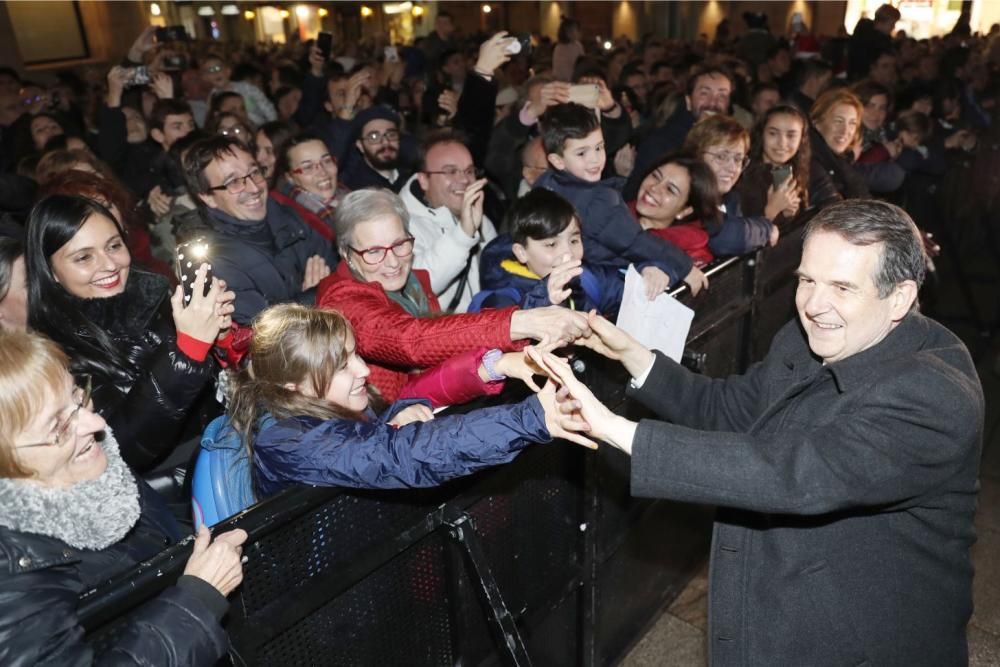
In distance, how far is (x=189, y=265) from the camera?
2.77 meters

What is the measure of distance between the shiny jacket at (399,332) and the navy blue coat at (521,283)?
0.47 m

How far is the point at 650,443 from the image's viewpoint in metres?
1.80

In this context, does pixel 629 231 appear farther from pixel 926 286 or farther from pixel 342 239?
pixel 926 286

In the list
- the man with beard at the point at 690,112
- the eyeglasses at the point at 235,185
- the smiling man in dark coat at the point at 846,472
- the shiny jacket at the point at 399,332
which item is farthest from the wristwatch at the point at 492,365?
the man with beard at the point at 690,112

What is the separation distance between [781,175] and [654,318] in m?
2.46

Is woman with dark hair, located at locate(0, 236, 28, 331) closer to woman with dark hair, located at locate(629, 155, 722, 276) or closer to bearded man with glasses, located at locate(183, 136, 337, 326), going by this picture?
bearded man with glasses, located at locate(183, 136, 337, 326)

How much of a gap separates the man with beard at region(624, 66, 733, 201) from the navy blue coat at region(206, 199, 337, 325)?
2853mm

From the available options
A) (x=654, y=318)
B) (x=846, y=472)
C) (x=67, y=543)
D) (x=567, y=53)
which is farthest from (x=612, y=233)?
(x=567, y=53)

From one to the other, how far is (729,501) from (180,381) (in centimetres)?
174

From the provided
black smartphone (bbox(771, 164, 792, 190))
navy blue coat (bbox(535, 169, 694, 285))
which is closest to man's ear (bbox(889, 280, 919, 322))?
navy blue coat (bbox(535, 169, 694, 285))

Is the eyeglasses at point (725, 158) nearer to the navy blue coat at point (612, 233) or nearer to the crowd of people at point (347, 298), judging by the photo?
the crowd of people at point (347, 298)

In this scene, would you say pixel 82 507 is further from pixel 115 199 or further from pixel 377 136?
pixel 377 136

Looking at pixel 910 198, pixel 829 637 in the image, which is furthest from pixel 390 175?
pixel 910 198

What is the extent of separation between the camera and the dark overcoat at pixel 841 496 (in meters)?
1.74
